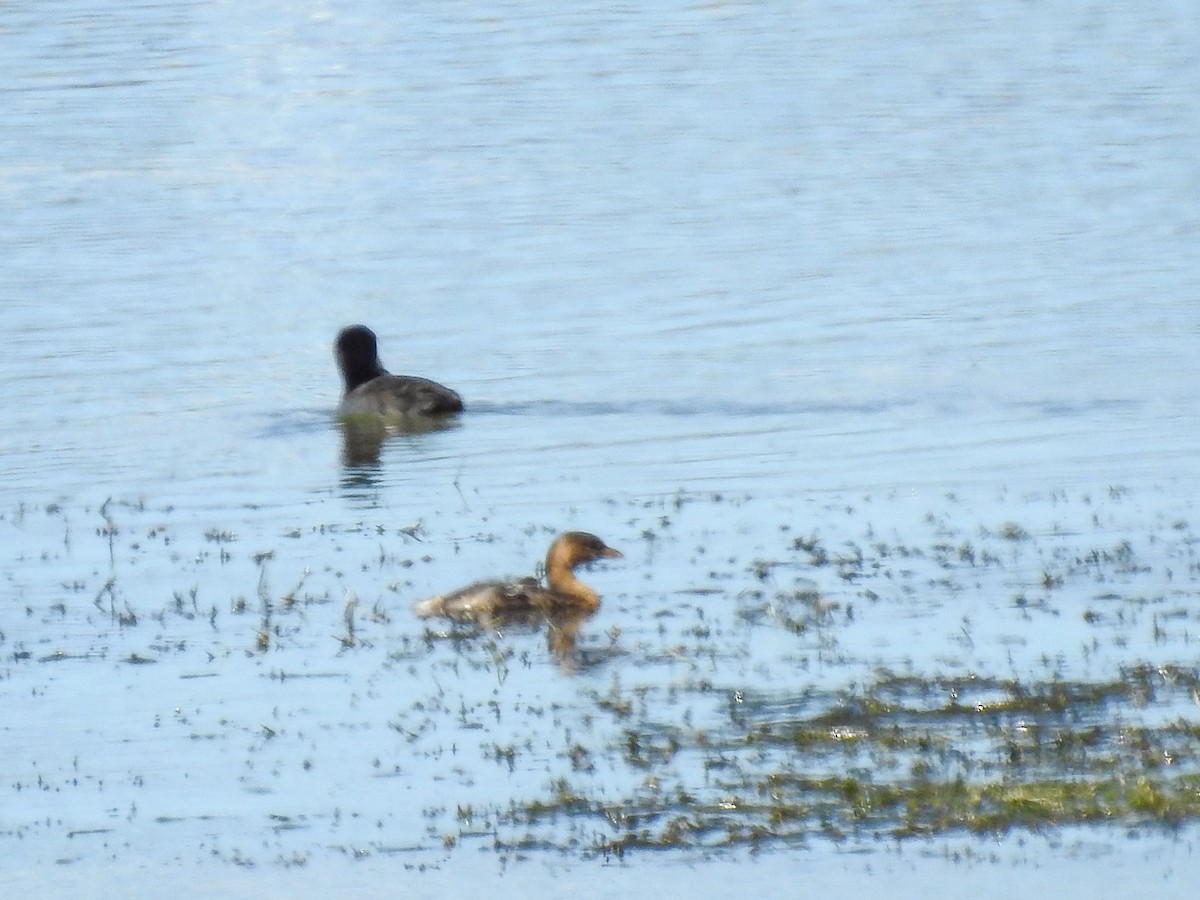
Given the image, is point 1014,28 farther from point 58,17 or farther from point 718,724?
→ point 718,724

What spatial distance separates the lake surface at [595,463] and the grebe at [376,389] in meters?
0.37

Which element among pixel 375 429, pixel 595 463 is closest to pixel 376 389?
Answer: pixel 375 429

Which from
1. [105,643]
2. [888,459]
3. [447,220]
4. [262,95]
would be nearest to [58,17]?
[262,95]

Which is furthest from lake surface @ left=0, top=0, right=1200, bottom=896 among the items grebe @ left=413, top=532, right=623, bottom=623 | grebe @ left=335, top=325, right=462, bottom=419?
grebe @ left=335, top=325, right=462, bottom=419

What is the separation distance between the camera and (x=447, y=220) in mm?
34344

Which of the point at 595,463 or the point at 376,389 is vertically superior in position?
the point at 376,389

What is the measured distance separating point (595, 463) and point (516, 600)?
5938 millimetres

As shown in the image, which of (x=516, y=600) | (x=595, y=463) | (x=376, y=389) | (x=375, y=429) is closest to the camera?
(x=516, y=600)

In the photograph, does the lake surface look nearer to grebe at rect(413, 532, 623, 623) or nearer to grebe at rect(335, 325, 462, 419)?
grebe at rect(413, 532, 623, 623)

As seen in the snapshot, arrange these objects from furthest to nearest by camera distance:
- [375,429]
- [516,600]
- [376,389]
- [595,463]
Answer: [376,389], [375,429], [595,463], [516,600]

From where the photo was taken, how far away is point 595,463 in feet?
63.2

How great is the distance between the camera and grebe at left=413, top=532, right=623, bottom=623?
13281mm

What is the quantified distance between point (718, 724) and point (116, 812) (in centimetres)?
259

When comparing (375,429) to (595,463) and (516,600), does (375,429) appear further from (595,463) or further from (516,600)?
(516,600)
